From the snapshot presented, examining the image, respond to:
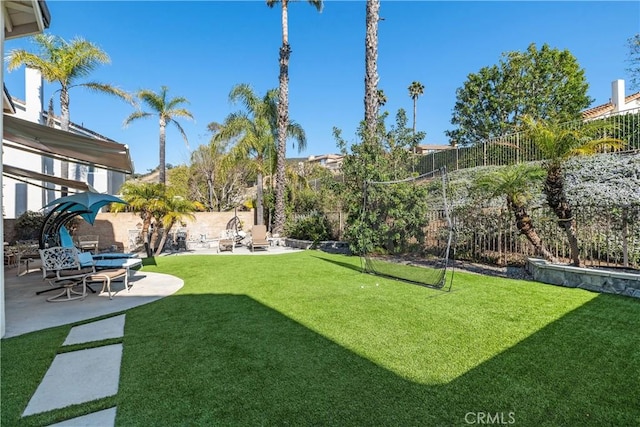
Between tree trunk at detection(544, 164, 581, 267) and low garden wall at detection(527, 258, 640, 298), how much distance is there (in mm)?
397

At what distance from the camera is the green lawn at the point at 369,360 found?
2.67 metres

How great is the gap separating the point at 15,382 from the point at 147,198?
32.0 ft

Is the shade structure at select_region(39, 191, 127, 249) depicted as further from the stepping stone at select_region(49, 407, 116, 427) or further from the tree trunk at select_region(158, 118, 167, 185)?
the tree trunk at select_region(158, 118, 167, 185)

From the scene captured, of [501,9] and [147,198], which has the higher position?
[501,9]

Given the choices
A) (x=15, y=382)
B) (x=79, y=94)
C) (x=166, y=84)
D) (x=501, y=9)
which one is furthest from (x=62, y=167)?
(x=501, y=9)

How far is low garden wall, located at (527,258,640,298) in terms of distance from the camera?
571 cm

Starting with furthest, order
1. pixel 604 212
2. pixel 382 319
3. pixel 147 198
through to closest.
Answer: pixel 147 198 → pixel 604 212 → pixel 382 319

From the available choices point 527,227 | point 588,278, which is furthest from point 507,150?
point 588,278

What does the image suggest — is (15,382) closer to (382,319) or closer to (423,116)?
(382,319)

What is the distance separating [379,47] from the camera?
43.0ft

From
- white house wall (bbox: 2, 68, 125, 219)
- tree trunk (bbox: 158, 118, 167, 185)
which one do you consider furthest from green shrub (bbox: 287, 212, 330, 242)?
white house wall (bbox: 2, 68, 125, 219)

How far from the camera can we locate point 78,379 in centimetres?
333

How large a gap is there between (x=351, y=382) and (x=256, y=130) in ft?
56.8

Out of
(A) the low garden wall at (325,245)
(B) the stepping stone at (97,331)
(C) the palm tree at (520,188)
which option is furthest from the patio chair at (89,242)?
(C) the palm tree at (520,188)
